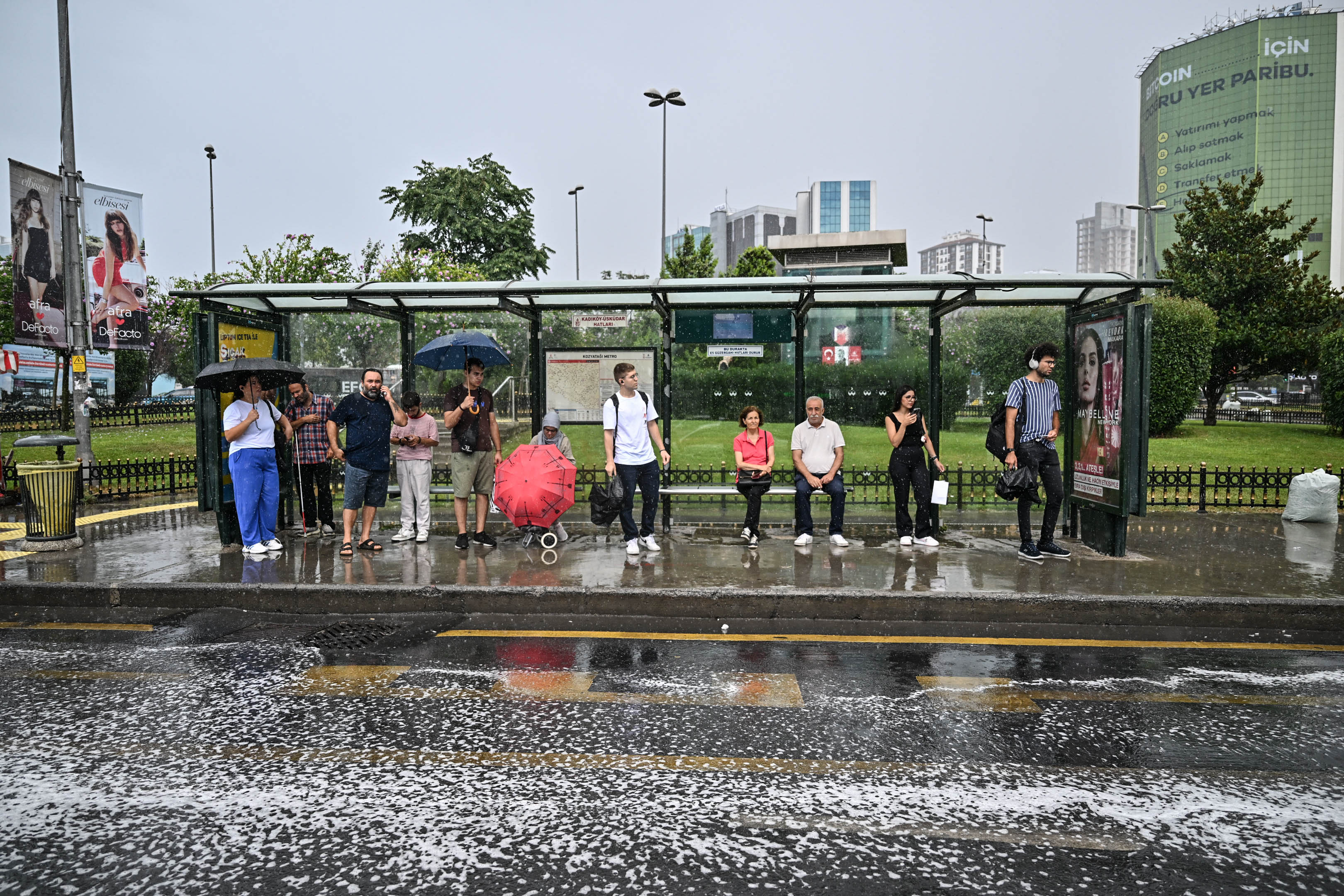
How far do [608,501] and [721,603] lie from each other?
2249 mm

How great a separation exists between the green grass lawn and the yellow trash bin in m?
4.65

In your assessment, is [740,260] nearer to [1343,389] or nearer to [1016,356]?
[1343,389]

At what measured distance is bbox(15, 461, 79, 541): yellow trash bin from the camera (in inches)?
344

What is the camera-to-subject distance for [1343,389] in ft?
64.6

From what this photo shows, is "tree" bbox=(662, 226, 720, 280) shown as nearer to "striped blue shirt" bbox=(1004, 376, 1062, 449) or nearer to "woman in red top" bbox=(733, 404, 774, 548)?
"woman in red top" bbox=(733, 404, 774, 548)

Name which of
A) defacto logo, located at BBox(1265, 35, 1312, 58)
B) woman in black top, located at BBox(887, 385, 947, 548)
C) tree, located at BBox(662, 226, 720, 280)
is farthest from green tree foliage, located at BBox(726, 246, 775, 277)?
defacto logo, located at BBox(1265, 35, 1312, 58)

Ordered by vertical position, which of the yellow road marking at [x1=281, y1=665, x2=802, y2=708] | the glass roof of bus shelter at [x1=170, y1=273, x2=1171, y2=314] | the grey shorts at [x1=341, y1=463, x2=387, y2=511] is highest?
the glass roof of bus shelter at [x1=170, y1=273, x2=1171, y2=314]

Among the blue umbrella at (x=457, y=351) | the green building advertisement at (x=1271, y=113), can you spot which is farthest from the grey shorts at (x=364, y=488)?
the green building advertisement at (x=1271, y=113)

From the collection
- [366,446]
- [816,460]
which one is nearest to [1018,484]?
[816,460]

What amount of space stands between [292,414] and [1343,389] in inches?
872

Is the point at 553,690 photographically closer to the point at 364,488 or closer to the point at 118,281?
the point at 364,488

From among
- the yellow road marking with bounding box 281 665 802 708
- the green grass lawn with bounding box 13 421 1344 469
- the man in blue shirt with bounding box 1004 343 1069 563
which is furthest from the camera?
the green grass lawn with bounding box 13 421 1344 469

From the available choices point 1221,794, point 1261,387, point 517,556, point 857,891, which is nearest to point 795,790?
point 857,891

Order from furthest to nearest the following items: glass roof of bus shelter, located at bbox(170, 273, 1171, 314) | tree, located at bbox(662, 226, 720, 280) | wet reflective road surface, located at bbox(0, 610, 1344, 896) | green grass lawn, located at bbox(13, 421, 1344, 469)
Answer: tree, located at bbox(662, 226, 720, 280), green grass lawn, located at bbox(13, 421, 1344, 469), glass roof of bus shelter, located at bbox(170, 273, 1171, 314), wet reflective road surface, located at bbox(0, 610, 1344, 896)
